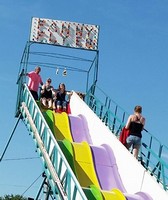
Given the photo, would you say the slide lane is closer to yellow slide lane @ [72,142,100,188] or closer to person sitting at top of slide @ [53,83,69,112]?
yellow slide lane @ [72,142,100,188]

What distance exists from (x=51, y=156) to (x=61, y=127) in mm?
3352

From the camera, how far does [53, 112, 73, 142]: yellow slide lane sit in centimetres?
1564

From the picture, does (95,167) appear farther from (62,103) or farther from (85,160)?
(62,103)

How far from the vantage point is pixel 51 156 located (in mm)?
12680

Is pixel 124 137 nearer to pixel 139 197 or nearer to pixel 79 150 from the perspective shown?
pixel 79 150

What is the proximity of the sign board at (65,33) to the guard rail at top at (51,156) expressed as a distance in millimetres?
3454

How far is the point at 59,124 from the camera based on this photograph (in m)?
16.1

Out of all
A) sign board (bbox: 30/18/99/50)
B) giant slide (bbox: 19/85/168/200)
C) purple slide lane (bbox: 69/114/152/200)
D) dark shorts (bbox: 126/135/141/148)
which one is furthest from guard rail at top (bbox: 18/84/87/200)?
sign board (bbox: 30/18/99/50)

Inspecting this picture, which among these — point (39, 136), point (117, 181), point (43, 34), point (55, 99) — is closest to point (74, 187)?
point (117, 181)

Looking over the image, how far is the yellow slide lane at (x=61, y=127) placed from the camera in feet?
51.3

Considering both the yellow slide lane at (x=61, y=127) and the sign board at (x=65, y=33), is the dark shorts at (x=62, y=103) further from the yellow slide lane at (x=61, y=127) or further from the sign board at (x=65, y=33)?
the sign board at (x=65, y=33)

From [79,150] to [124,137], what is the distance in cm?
107

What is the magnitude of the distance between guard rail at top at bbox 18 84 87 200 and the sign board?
11.3 feet

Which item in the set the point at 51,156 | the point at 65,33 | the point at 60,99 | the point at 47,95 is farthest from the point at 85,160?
the point at 65,33
